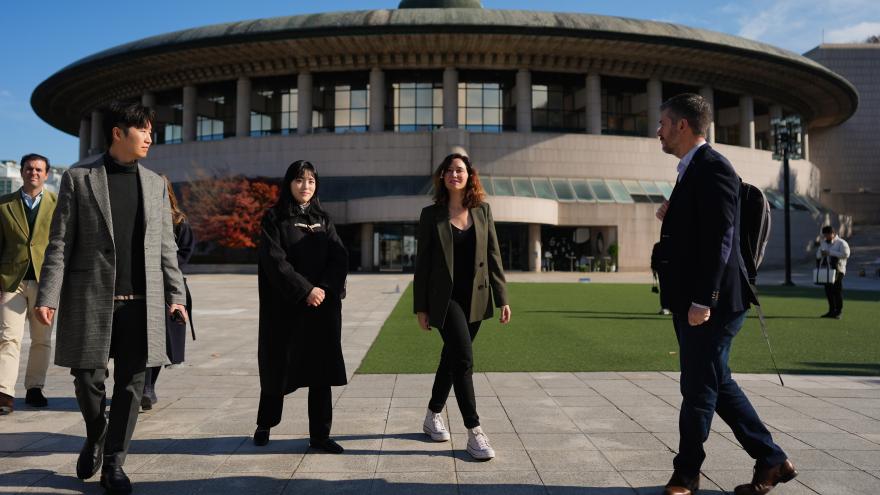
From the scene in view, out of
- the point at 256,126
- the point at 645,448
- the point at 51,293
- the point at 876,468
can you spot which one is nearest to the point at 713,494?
the point at 645,448

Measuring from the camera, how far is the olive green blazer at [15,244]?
574 cm

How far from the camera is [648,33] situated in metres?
41.9

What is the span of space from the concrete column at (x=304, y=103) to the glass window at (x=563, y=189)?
1864cm

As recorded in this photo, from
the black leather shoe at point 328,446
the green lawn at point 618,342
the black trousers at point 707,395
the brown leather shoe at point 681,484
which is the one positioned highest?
the black trousers at point 707,395

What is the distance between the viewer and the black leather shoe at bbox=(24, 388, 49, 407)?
601cm

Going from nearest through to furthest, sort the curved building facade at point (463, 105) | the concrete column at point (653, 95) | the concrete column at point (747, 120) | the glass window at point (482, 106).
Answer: the curved building facade at point (463, 105)
the concrete column at point (653, 95)
the glass window at point (482, 106)
the concrete column at point (747, 120)

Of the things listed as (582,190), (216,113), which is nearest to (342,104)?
(216,113)

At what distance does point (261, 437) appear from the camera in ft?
15.3

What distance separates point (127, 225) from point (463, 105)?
4362 cm

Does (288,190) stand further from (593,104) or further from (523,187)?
(593,104)

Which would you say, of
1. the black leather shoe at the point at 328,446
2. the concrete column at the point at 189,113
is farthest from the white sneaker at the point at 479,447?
the concrete column at the point at 189,113

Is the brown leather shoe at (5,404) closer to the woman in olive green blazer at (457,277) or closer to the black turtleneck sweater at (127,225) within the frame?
the black turtleneck sweater at (127,225)

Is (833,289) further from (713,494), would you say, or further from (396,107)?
(396,107)

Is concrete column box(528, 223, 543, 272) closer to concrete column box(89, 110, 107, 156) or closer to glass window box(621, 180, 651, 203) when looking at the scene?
glass window box(621, 180, 651, 203)
